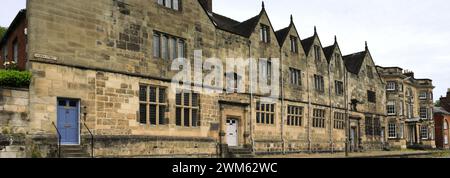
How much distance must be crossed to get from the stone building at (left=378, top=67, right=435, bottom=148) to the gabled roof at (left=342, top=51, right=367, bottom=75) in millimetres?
9513

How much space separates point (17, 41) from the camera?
1973 centimetres

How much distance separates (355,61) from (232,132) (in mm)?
20742

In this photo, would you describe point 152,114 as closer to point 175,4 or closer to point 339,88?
point 175,4

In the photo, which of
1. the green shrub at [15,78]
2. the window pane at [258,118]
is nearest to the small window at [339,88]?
the window pane at [258,118]

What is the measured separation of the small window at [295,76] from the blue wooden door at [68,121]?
56.6ft

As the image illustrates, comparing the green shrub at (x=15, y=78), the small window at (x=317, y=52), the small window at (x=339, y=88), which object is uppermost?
the small window at (x=317, y=52)

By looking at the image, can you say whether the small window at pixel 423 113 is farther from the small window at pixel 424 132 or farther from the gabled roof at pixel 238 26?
the gabled roof at pixel 238 26

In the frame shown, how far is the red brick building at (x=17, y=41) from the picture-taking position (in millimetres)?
18297

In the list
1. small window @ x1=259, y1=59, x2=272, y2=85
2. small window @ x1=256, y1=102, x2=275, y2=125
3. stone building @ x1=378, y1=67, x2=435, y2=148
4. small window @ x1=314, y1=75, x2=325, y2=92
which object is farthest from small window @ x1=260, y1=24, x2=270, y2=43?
stone building @ x1=378, y1=67, x2=435, y2=148

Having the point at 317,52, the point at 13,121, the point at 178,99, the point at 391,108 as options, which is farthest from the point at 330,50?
the point at 13,121

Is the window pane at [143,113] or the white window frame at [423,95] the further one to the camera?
the white window frame at [423,95]

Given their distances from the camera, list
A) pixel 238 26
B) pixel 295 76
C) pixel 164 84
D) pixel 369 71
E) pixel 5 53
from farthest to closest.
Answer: pixel 369 71 < pixel 295 76 < pixel 238 26 < pixel 5 53 < pixel 164 84
